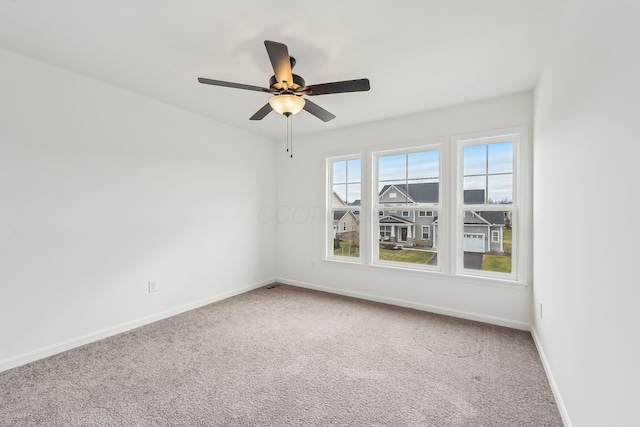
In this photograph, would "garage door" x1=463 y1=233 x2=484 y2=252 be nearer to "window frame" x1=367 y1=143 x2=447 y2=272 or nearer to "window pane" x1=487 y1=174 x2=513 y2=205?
"window frame" x1=367 y1=143 x2=447 y2=272

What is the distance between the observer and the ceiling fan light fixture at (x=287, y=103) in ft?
7.39

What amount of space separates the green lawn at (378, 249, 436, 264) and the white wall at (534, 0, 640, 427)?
162cm

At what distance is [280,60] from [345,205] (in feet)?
8.96

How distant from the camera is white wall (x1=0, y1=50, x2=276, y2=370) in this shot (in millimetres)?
2328

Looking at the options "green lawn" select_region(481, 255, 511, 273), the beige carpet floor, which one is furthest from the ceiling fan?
"green lawn" select_region(481, 255, 511, 273)

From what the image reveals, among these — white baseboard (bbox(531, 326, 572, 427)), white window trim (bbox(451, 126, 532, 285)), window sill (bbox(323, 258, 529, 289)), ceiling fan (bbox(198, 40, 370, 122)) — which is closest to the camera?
white baseboard (bbox(531, 326, 572, 427))

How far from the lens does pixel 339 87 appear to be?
2137 mm

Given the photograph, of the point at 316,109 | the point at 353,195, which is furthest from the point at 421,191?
the point at 316,109

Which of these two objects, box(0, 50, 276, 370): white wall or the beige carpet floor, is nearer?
the beige carpet floor

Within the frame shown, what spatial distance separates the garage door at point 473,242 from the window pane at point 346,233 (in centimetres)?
145

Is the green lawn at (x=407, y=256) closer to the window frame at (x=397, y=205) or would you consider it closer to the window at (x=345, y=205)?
the window frame at (x=397, y=205)

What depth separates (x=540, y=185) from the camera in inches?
99.6

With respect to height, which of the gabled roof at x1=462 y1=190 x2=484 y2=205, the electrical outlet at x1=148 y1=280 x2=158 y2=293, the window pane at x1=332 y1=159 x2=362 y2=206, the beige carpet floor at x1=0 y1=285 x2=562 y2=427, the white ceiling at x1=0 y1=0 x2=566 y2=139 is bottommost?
the beige carpet floor at x1=0 y1=285 x2=562 y2=427

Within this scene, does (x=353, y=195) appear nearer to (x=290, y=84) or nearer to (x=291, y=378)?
(x=290, y=84)
